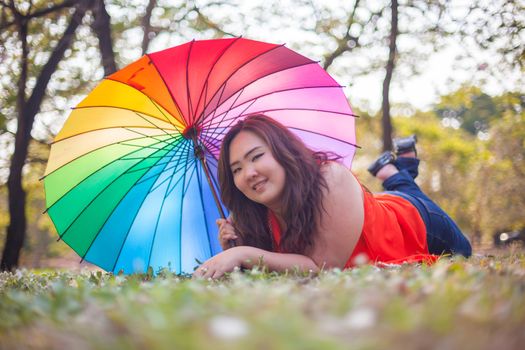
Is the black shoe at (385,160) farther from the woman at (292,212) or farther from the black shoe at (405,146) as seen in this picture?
the woman at (292,212)

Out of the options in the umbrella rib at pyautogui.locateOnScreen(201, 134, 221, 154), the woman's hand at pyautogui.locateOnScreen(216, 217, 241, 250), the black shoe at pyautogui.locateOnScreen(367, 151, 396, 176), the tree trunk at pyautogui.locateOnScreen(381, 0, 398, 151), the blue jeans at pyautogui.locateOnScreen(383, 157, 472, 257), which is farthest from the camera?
the tree trunk at pyautogui.locateOnScreen(381, 0, 398, 151)

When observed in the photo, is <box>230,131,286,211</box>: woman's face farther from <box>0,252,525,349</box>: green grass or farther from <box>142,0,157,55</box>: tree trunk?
<box>142,0,157,55</box>: tree trunk

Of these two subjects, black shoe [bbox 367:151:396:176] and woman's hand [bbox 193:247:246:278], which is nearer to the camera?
woman's hand [bbox 193:247:246:278]

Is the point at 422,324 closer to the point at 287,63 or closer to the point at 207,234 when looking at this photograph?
the point at 287,63

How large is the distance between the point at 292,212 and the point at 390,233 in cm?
94

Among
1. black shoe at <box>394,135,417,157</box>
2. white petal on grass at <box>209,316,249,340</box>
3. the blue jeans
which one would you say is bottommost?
the blue jeans

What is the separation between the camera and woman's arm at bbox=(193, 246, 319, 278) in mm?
3078

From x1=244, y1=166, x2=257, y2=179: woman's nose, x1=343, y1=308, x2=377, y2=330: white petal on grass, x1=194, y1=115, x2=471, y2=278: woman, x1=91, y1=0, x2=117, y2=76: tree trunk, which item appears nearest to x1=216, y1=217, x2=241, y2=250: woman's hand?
x1=194, y1=115, x2=471, y2=278: woman

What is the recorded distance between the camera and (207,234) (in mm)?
4098

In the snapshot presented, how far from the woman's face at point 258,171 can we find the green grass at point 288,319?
184cm

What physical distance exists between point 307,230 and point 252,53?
1.33 meters

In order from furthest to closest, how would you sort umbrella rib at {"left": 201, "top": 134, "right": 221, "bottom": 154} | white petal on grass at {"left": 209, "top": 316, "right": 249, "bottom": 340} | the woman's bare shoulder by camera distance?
1. umbrella rib at {"left": 201, "top": 134, "right": 221, "bottom": 154}
2. the woman's bare shoulder
3. white petal on grass at {"left": 209, "top": 316, "right": 249, "bottom": 340}

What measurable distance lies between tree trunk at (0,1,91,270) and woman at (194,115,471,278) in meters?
3.84

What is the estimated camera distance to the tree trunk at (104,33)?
246 inches
